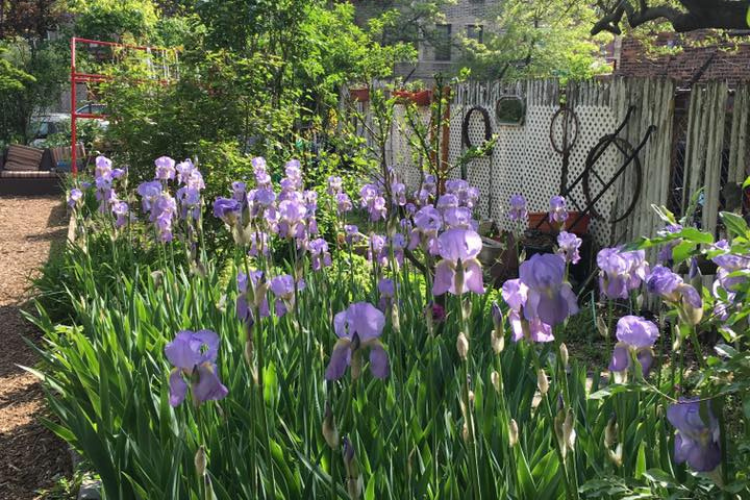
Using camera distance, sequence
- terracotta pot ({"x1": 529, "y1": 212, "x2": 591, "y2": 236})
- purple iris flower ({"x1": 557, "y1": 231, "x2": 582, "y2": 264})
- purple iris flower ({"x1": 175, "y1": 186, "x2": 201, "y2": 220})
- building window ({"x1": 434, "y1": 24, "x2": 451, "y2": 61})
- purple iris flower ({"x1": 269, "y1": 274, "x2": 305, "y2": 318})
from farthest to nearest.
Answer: building window ({"x1": 434, "y1": 24, "x2": 451, "y2": 61}) < terracotta pot ({"x1": 529, "y1": 212, "x2": 591, "y2": 236}) < purple iris flower ({"x1": 175, "y1": 186, "x2": 201, "y2": 220}) < purple iris flower ({"x1": 557, "y1": 231, "x2": 582, "y2": 264}) < purple iris flower ({"x1": 269, "y1": 274, "x2": 305, "y2": 318})

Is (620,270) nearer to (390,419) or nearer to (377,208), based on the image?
(390,419)

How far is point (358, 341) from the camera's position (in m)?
1.42

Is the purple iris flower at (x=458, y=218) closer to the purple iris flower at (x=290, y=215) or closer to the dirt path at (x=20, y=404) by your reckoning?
the purple iris flower at (x=290, y=215)

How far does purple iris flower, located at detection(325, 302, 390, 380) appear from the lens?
1.43m

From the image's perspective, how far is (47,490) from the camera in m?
2.88

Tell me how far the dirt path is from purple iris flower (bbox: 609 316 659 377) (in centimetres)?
235

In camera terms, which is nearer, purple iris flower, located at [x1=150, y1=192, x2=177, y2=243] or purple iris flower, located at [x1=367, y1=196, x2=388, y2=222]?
purple iris flower, located at [x1=150, y1=192, x2=177, y2=243]

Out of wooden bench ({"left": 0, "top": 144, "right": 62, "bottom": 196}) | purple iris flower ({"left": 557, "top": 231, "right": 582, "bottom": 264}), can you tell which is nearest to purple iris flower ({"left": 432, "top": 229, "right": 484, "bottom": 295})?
purple iris flower ({"left": 557, "top": 231, "right": 582, "bottom": 264})

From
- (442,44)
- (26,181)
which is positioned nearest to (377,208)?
(26,181)

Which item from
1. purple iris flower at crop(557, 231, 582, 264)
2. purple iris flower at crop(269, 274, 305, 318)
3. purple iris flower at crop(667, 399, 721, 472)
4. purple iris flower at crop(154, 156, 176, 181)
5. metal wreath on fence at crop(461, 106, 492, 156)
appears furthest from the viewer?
metal wreath on fence at crop(461, 106, 492, 156)

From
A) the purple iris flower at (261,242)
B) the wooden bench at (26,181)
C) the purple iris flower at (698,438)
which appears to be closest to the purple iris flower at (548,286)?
the purple iris flower at (698,438)

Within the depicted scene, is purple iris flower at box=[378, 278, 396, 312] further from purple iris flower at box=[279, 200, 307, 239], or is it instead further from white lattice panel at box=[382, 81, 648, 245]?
white lattice panel at box=[382, 81, 648, 245]

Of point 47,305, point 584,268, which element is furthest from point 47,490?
point 584,268

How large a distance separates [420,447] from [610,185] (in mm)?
4911
